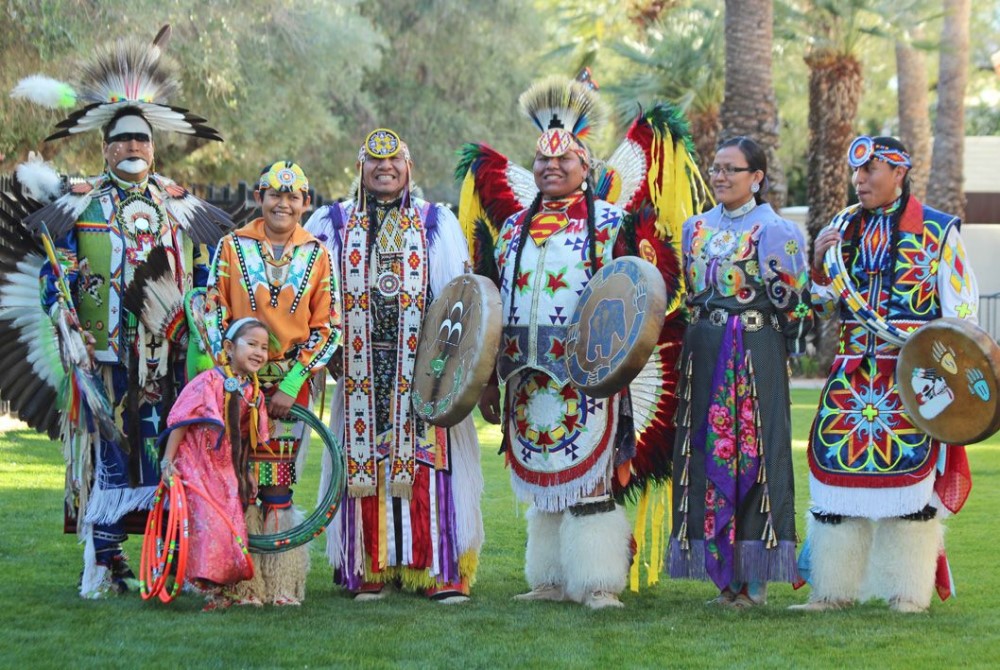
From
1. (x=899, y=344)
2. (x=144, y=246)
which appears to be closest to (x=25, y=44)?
(x=144, y=246)

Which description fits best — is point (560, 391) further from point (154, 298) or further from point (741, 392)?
point (154, 298)

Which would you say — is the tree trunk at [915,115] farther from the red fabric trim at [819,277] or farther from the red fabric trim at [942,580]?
the red fabric trim at [942,580]

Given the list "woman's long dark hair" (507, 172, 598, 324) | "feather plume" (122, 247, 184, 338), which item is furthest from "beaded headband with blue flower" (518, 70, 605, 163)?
"feather plume" (122, 247, 184, 338)

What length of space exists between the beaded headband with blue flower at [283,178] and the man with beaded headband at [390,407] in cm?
33

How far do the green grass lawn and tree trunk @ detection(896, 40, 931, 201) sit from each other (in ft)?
51.2

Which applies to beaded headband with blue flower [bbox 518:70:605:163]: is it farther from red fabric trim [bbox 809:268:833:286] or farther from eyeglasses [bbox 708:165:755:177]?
red fabric trim [bbox 809:268:833:286]

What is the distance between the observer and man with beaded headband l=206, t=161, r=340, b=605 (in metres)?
6.04

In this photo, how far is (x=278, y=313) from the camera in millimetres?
6047

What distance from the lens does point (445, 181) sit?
107ft

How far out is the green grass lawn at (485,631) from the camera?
5.08 metres

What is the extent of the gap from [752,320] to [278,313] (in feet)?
6.33

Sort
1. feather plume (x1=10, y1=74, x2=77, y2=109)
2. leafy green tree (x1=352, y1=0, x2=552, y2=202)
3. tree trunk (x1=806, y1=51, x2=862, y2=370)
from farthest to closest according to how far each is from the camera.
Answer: leafy green tree (x1=352, y1=0, x2=552, y2=202), tree trunk (x1=806, y1=51, x2=862, y2=370), feather plume (x1=10, y1=74, x2=77, y2=109)

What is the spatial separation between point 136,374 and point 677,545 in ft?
7.81

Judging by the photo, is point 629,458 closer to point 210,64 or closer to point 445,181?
point 210,64
